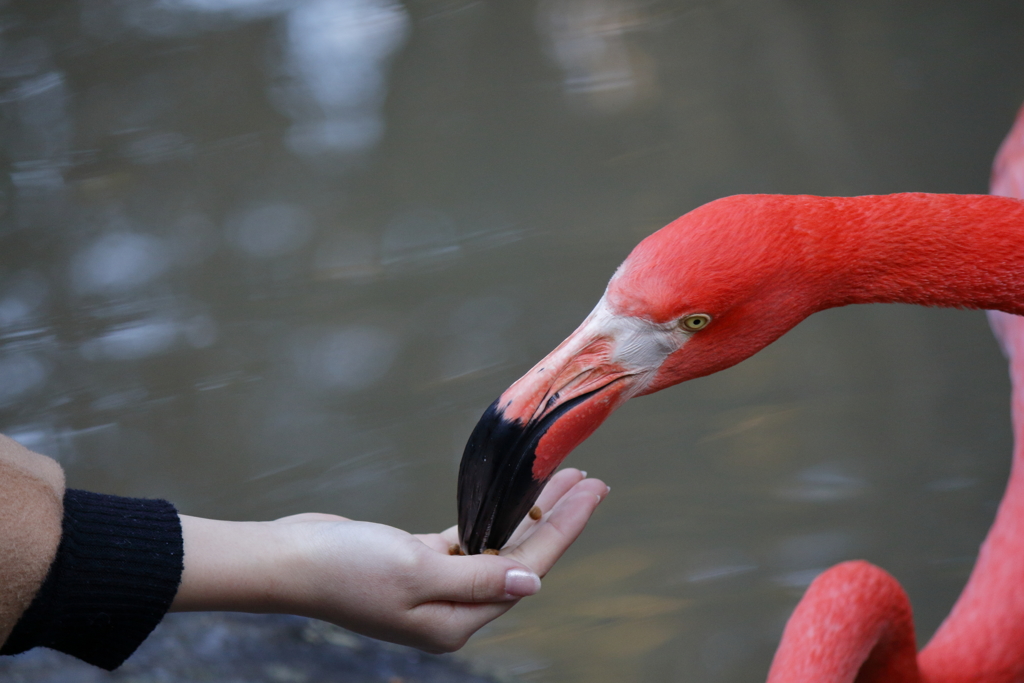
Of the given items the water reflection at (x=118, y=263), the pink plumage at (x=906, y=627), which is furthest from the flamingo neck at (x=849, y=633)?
the water reflection at (x=118, y=263)

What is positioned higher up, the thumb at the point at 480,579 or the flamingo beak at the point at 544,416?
the flamingo beak at the point at 544,416

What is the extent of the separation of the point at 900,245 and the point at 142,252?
2.19 m

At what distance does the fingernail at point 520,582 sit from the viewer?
1.09 metres

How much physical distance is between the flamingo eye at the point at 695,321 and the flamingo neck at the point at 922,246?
0.15 m

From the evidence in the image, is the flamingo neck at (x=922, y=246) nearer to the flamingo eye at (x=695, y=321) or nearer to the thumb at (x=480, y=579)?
the flamingo eye at (x=695, y=321)

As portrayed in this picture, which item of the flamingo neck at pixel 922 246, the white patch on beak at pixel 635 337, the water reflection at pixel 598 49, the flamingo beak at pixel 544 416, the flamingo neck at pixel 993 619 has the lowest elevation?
the flamingo neck at pixel 993 619

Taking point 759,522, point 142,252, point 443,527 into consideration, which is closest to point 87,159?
point 142,252

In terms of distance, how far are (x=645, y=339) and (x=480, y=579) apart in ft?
1.34

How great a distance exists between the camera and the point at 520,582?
3.58 ft

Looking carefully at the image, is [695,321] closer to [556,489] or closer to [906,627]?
[556,489]

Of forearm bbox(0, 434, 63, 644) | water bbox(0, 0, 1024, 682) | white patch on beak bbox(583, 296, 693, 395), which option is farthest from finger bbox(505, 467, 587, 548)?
water bbox(0, 0, 1024, 682)

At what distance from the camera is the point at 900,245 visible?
103 centimetres

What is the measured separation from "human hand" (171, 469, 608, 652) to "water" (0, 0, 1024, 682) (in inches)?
48.1

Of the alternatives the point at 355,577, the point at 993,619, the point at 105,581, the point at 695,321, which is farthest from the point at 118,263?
the point at 993,619
